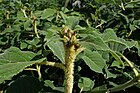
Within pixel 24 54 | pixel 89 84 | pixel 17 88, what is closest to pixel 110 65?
pixel 89 84

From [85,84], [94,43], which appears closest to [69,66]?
[94,43]

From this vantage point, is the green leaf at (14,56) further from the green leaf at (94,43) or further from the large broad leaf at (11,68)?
the green leaf at (94,43)

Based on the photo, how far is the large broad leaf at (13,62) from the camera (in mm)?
1218

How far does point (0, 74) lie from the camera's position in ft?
3.99

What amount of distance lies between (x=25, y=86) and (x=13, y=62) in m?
0.28

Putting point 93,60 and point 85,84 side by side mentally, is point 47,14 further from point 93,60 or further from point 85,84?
point 93,60

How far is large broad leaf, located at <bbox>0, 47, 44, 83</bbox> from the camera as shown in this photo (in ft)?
4.00

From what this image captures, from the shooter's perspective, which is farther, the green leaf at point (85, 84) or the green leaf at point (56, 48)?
the green leaf at point (85, 84)

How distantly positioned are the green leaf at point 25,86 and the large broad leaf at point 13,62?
0.24 metres

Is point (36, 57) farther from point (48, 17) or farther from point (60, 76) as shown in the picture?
point (48, 17)

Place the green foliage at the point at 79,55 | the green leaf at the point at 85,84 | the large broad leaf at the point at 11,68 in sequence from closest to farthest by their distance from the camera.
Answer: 1. the large broad leaf at the point at 11,68
2. the green foliage at the point at 79,55
3. the green leaf at the point at 85,84

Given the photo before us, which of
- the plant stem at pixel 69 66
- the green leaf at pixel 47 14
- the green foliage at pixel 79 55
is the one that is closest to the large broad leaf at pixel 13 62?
the green foliage at pixel 79 55

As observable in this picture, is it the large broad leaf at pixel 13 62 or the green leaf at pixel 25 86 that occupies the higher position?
the large broad leaf at pixel 13 62

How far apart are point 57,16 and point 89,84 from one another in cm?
133
